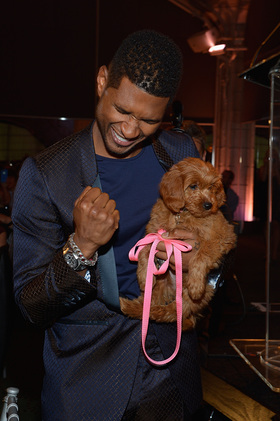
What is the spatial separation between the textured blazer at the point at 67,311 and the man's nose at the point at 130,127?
0.60 ft

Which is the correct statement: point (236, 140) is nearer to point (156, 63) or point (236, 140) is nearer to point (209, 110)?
point (209, 110)

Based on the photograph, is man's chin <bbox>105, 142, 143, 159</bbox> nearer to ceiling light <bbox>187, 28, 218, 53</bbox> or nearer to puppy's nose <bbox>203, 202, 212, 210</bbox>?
puppy's nose <bbox>203, 202, 212, 210</bbox>

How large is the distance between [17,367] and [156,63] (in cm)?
453

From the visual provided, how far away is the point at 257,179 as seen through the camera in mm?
14867

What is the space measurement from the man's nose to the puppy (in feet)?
1.07

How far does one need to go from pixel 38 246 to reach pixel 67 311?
0.26 metres

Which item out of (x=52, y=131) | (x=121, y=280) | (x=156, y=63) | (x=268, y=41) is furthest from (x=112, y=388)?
(x=52, y=131)

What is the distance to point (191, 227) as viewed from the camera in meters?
2.38

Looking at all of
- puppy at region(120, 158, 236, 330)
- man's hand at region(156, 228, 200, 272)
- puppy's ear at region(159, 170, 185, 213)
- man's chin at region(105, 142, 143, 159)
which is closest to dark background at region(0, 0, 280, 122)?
puppy at region(120, 158, 236, 330)

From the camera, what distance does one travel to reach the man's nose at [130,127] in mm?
1669

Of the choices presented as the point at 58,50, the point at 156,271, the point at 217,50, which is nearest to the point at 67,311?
the point at 156,271

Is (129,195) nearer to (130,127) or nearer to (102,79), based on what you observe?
(130,127)

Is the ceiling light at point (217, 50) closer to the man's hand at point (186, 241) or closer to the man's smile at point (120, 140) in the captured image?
the man's hand at point (186, 241)

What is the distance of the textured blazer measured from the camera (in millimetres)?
1657
